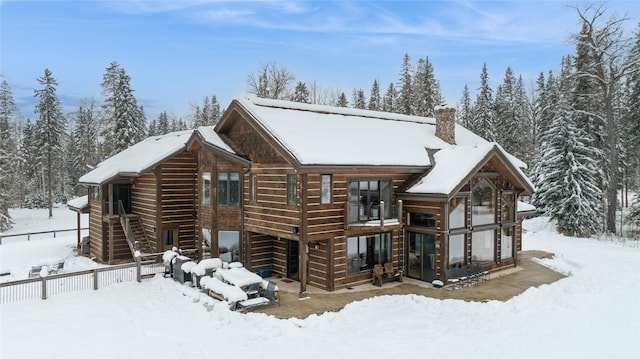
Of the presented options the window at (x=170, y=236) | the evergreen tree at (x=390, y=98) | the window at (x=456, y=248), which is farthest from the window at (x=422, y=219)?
the evergreen tree at (x=390, y=98)

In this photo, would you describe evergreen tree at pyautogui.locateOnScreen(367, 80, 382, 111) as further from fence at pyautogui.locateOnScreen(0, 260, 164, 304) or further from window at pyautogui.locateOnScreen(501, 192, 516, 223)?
fence at pyautogui.locateOnScreen(0, 260, 164, 304)

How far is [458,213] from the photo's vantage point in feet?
54.3

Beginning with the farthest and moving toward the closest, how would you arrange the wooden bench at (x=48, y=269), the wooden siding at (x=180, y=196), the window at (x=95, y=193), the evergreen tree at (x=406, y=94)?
the evergreen tree at (x=406, y=94), the window at (x=95, y=193), the wooden siding at (x=180, y=196), the wooden bench at (x=48, y=269)

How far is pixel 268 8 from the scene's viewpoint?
18.8 m

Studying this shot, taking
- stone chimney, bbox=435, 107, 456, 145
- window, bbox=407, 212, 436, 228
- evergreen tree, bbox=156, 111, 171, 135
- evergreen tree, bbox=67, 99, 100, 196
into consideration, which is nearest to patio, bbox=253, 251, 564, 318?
window, bbox=407, 212, 436, 228

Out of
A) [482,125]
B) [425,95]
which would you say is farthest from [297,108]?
[482,125]

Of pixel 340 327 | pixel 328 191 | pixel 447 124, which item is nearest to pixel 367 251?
pixel 328 191

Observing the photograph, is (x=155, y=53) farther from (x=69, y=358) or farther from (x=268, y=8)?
(x=69, y=358)

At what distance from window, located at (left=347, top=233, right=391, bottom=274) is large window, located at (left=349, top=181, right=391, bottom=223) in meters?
0.79

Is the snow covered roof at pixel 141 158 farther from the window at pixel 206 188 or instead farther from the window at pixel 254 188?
the window at pixel 254 188

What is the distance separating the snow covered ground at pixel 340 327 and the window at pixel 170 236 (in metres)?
5.28

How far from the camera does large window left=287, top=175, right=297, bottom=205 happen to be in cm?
1528

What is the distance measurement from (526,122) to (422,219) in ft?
146

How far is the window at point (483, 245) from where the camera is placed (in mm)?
17422
